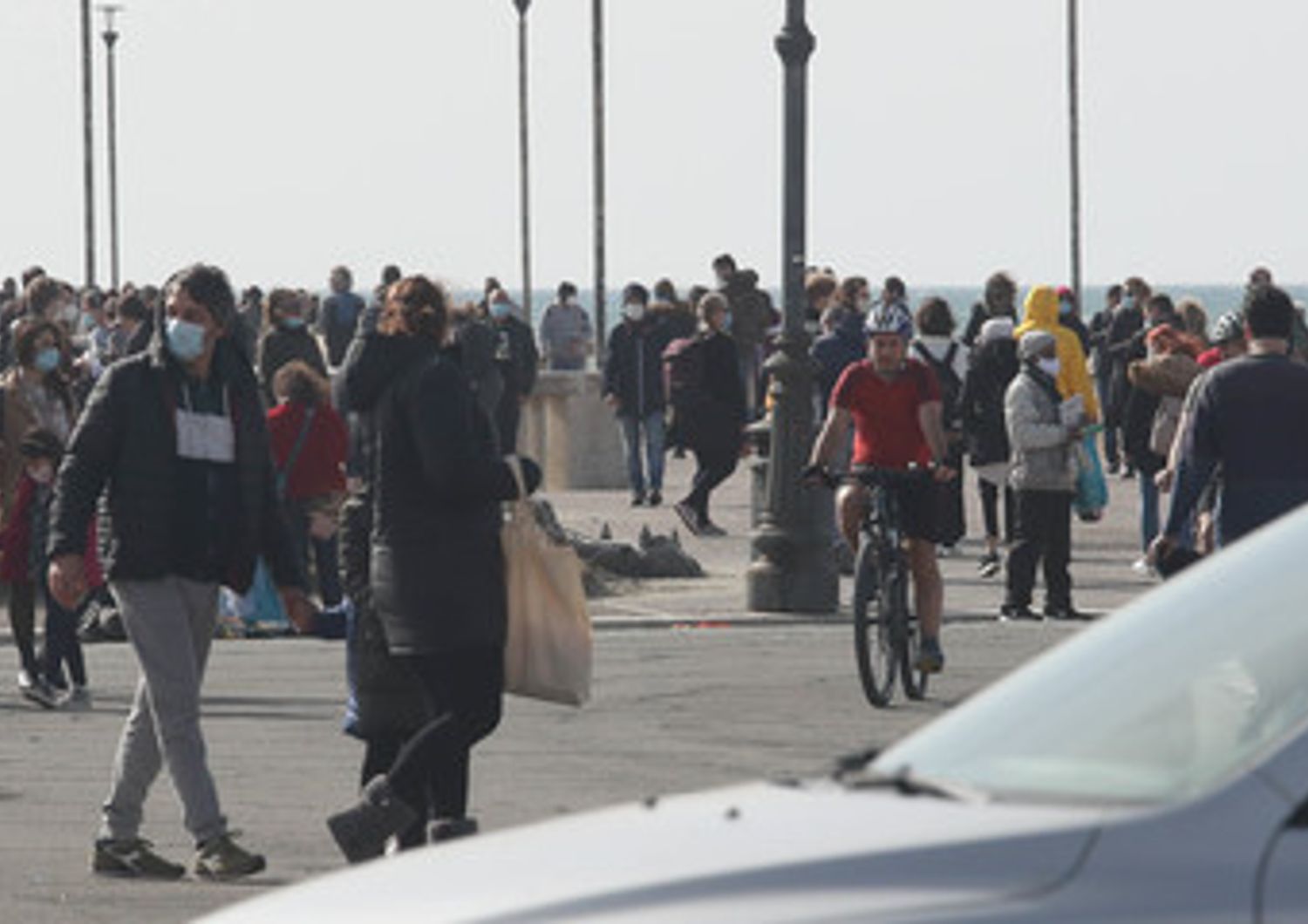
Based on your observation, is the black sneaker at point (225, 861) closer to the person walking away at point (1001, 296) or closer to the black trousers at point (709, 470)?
the person walking away at point (1001, 296)

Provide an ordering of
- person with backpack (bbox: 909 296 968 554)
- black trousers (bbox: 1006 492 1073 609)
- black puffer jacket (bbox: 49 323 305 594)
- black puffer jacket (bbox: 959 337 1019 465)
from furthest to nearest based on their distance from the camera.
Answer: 1. black puffer jacket (bbox: 959 337 1019 465)
2. person with backpack (bbox: 909 296 968 554)
3. black trousers (bbox: 1006 492 1073 609)
4. black puffer jacket (bbox: 49 323 305 594)

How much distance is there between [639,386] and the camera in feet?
113

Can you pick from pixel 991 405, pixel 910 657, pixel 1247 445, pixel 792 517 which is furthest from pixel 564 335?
pixel 1247 445

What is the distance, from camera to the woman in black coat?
36.9 ft

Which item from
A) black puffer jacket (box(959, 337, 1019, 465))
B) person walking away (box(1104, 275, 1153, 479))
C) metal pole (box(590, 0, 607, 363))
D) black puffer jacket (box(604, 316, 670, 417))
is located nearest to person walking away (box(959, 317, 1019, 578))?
black puffer jacket (box(959, 337, 1019, 465))

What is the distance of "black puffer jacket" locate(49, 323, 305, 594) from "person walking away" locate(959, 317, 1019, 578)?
12.3m

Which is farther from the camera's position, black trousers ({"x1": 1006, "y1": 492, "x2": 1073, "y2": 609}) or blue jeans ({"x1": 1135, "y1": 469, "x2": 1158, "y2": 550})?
blue jeans ({"x1": 1135, "y1": 469, "x2": 1158, "y2": 550})

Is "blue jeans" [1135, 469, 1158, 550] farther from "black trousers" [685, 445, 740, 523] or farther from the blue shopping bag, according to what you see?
"black trousers" [685, 445, 740, 523]

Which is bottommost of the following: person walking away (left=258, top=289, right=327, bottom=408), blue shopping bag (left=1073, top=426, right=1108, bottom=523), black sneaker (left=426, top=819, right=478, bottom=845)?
black sneaker (left=426, top=819, right=478, bottom=845)

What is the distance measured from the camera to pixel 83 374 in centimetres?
2469

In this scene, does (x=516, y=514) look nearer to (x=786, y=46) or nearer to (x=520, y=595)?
(x=520, y=595)

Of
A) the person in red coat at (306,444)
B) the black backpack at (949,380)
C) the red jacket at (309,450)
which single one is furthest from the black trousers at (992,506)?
the red jacket at (309,450)

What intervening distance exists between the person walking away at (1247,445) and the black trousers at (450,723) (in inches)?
130

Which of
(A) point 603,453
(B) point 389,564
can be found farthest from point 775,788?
(A) point 603,453
